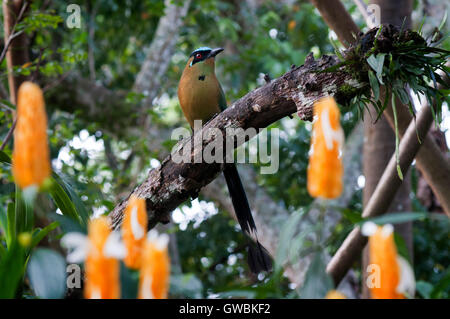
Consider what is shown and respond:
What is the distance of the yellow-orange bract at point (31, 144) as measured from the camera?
27.2 inches

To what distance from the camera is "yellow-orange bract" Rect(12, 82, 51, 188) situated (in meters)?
0.69

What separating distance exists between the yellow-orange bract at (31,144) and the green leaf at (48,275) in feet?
0.42

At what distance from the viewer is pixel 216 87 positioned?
341 cm

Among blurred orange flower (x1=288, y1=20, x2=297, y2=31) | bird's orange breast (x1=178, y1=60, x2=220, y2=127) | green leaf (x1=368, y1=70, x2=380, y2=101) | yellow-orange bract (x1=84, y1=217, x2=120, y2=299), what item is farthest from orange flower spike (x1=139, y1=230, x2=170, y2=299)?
A: blurred orange flower (x1=288, y1=20, x2=297, y2=31)

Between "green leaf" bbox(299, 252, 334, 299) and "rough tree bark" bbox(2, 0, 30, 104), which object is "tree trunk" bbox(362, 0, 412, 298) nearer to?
"rough tree bark" bbox(2, 0, 30, 104)

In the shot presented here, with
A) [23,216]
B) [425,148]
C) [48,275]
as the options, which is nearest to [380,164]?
[425,148]

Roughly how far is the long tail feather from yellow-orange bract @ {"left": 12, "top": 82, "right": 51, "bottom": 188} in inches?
Result: 64.2

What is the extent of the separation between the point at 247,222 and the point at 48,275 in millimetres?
1847

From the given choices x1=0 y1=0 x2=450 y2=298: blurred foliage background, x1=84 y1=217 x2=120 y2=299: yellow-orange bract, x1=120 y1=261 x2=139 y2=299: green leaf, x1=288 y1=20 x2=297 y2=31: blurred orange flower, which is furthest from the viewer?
x1=288 y1=20 x2=297 y2=31: blurred orange flower

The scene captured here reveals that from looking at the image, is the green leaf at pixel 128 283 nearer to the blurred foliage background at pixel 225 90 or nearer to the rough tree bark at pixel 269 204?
the blurred foliage background at pixel 225 90

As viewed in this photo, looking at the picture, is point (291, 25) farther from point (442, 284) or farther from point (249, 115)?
point (442, 284)

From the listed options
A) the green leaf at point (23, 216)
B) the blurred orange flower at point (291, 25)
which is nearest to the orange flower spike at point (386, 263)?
the green leaf at point (23, 216)
